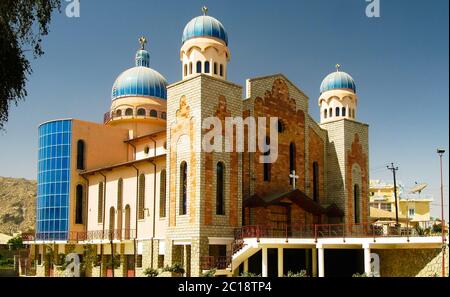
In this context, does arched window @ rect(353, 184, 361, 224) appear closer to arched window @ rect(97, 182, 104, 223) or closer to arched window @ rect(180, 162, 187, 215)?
arched window @ rect(180, 162, 187, 215)

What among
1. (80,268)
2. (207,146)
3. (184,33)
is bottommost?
(80,268)

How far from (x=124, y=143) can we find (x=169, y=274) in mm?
18430

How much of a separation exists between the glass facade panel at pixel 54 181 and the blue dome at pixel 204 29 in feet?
44.8

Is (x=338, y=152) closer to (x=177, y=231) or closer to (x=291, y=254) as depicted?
(x=291, y=254)

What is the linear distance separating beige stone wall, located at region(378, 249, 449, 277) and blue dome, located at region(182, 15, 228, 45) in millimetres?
16589

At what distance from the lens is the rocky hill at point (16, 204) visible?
140m

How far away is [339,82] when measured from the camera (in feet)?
148

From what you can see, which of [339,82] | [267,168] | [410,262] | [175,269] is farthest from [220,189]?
[339,82]

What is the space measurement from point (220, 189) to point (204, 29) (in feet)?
34.2

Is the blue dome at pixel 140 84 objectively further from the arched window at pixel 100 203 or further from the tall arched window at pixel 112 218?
the tall arched window at pixel 112 218

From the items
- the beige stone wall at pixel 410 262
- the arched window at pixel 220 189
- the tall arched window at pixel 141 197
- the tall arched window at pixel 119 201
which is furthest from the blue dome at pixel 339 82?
the tall arched window at pixel 119 201

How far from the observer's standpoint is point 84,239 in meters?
43.3

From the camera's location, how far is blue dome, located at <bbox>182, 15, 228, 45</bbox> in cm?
3634

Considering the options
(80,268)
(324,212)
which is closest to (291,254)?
(324,212)
